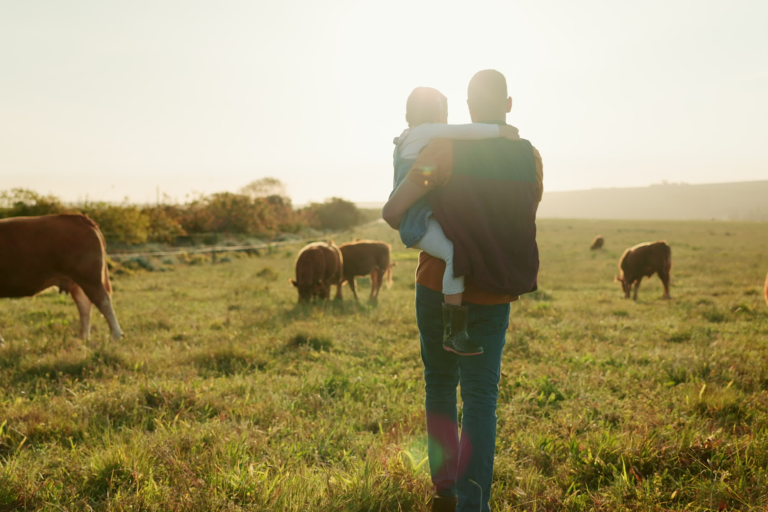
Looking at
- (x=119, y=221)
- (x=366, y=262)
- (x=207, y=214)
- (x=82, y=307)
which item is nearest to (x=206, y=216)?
(x=207, y=214)

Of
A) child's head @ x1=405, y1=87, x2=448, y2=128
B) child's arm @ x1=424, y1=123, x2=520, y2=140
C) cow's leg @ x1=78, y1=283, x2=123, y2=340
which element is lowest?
cow's leg @ x1=78, y1=283, x2=123, y2=340

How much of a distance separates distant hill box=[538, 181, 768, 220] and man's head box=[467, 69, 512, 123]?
144 m

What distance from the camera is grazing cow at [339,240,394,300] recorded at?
37.9 feet

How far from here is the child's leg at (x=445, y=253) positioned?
211 centimetres

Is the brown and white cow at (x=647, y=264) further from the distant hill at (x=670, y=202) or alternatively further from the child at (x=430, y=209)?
the distant hill at (x=670, y=202)

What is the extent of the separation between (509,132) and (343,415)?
2581mm

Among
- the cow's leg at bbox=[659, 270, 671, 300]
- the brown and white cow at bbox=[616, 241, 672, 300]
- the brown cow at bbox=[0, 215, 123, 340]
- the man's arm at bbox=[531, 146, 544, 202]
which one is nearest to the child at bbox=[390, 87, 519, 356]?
the man's arm at bbox=[531, 146, 544, 202]

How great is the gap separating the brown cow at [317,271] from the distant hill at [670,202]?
137 m

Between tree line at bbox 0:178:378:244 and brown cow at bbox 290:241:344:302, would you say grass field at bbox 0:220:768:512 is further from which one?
tree line at bbox 0:178:378:244

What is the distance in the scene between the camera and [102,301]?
20.6 feet

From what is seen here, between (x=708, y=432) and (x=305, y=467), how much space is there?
112 inches

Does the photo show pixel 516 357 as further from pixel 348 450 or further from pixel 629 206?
pixel 629 206

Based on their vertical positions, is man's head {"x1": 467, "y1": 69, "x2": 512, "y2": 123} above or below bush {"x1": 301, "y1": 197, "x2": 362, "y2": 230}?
below

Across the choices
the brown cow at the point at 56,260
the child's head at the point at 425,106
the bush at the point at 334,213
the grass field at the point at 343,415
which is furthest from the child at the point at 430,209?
the bush at the point at 334,213
